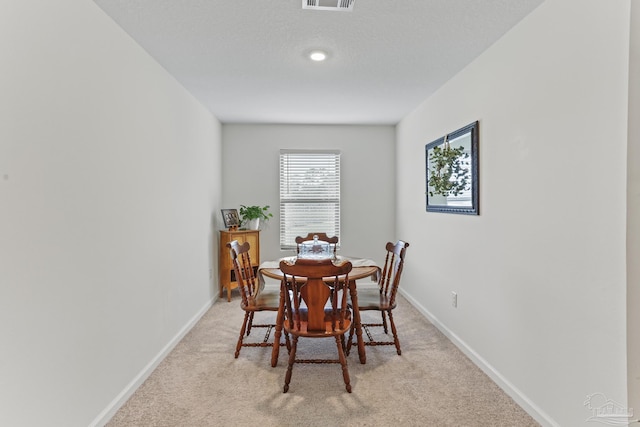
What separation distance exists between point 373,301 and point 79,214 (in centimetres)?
212

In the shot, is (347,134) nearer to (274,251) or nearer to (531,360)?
(274,251)

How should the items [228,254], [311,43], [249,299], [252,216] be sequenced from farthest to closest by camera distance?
[252,216] → [228,254] → [249,299] → [311,43]

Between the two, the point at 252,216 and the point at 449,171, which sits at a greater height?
Answer: the point at 449,171

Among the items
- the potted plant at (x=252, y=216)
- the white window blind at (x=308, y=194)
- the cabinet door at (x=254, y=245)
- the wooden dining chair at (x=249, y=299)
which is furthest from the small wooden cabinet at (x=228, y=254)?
the wooden dining chair at (x=249, y=299)

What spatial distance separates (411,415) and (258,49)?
2640 mm

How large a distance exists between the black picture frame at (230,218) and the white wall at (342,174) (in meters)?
0.34

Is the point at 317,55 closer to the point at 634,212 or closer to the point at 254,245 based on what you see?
the point at 634,212

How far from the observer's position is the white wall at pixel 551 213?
5.07 feet

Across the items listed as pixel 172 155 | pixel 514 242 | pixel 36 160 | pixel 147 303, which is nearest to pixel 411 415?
pixel 514 242

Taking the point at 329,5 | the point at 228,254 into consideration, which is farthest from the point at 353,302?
the point at 228,254

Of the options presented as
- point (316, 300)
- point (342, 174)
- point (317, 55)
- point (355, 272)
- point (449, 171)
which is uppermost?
point (317, 55)

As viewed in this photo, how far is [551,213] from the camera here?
1896 mm

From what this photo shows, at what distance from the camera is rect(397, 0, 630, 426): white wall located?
1544 millimetres

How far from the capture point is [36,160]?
4.94 feet
